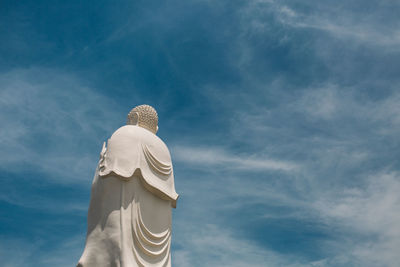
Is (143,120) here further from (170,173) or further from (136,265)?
(136,265)

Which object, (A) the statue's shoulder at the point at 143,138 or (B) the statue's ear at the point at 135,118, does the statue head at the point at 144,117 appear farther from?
(A) the statue's shoulder at the point at 143,138

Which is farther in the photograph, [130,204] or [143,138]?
[143,138]

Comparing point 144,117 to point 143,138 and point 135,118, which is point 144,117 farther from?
point 143,138

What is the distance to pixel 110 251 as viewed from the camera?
988 cm

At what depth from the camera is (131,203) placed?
34.4 feet

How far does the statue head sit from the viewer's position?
12.4 meters

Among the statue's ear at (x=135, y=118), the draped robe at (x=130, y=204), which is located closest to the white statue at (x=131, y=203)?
the draped robe at (x=130, y=204)

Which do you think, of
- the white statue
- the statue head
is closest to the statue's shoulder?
the white statue

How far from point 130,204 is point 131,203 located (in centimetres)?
4

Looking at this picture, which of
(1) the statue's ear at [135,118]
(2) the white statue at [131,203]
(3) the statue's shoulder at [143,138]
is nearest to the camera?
(2) the white statue at [131,203]

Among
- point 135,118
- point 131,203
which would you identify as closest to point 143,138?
point 135,118

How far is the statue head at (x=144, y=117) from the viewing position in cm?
1242

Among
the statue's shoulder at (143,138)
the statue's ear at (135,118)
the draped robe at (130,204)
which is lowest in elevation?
the draped robe at (130,204)

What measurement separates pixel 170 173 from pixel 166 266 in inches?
94.7
